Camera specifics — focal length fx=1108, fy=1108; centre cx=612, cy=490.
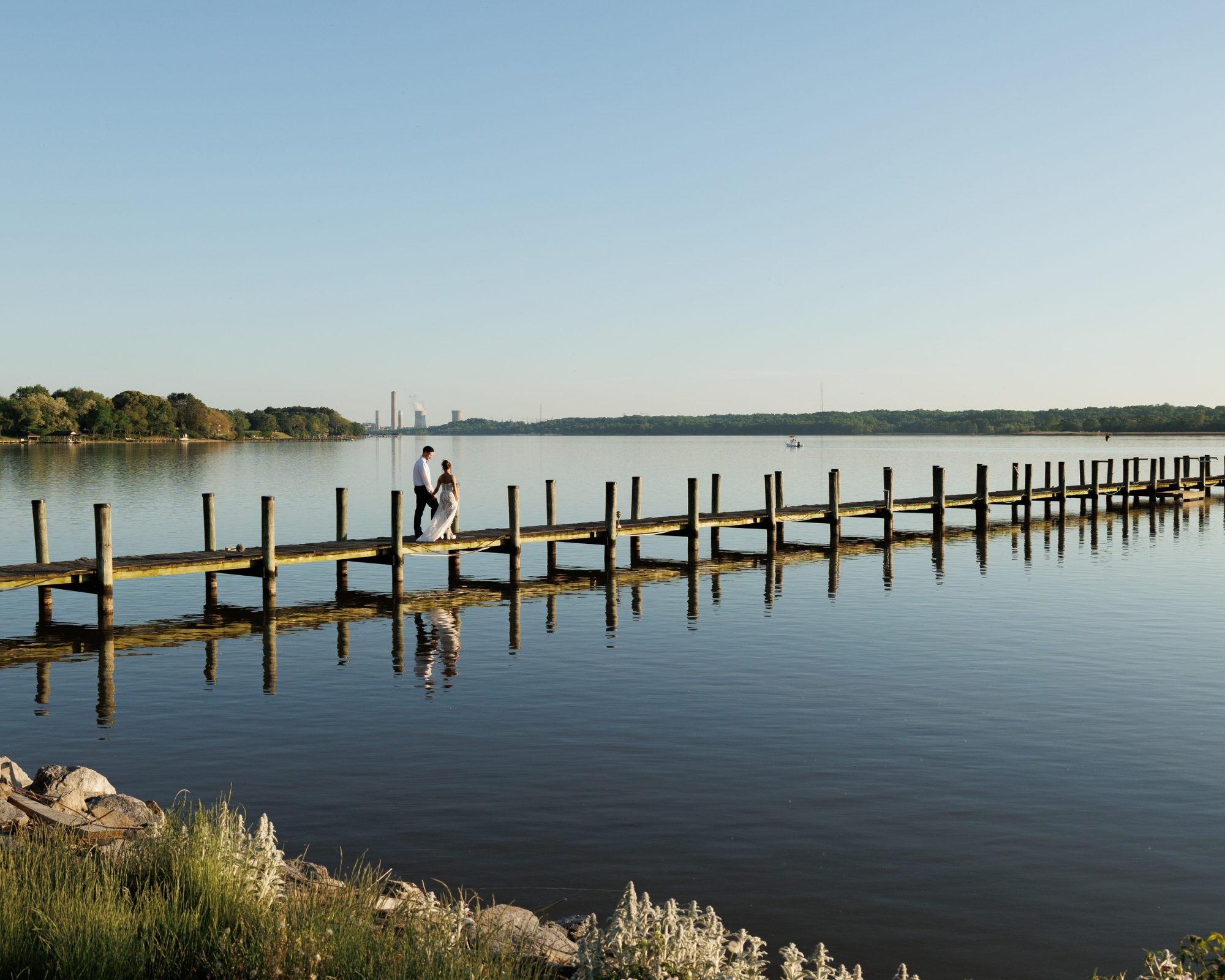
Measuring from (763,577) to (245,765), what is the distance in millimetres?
20734

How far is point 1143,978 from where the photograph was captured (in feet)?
20.8

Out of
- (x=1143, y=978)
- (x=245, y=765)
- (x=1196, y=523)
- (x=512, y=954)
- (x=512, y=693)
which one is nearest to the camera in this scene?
(x=1143, y=978)

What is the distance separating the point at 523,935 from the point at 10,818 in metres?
5.45

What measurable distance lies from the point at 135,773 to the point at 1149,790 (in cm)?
1189

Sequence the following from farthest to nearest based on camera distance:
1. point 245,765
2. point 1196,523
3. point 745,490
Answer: point 745,490
point 1196,523
point 245,765

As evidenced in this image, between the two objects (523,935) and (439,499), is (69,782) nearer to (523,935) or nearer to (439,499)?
(523,935)

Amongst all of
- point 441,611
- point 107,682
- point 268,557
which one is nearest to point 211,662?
point 107,682

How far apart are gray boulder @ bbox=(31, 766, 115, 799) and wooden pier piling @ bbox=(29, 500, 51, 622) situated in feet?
46.3

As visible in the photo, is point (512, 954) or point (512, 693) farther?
point (512, 693)

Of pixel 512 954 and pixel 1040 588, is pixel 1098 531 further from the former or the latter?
pixel 512 954

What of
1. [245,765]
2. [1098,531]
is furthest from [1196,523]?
[245,765]

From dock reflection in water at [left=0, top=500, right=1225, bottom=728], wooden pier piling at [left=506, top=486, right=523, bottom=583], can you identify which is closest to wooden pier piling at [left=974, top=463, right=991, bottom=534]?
dock reflection in water at [left=0, top=500, right=1225, bottom=728]

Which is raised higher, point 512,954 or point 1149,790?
point 512,954

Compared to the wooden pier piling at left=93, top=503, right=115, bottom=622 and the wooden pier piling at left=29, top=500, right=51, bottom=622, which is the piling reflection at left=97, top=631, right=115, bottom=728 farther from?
the wooden pier piling at left=29, top=500, right=51, bottom=622
